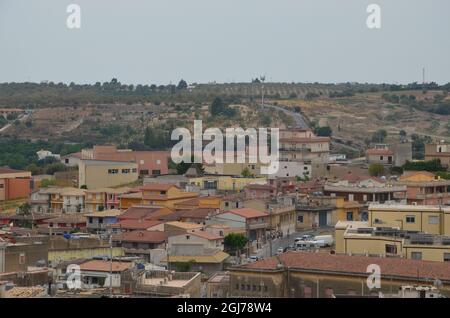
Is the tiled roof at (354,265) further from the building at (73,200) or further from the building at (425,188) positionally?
the building at (73,200)

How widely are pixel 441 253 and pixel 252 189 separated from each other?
11508mm

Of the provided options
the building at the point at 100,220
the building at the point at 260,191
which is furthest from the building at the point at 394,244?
the building at the point at 260,191

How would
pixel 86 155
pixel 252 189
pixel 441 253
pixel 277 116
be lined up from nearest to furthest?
pixel 441 253, pixel 252 189, pixel 86 155, pixel 277 116

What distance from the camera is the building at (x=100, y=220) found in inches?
950

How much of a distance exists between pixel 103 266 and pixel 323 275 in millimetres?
2764

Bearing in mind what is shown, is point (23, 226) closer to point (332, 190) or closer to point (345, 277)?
point (332, 190)

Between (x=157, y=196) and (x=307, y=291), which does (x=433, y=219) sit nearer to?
(x=307, y=291)

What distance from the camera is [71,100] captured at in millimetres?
61000

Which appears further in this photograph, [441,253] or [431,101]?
[431,101]

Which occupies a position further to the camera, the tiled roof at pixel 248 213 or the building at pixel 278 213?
the building at pixel 278 213

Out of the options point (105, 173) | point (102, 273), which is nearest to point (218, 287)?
point (102, 273)

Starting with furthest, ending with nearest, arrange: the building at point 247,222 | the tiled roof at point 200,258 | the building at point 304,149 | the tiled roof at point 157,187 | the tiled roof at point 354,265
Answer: the building at point 304,149
the tiled roof at point 157,187
the building at point 247,222
the tiled roof at point 200,258
the tiled roof at point 354,265

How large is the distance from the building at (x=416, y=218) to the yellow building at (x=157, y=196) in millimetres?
8158
